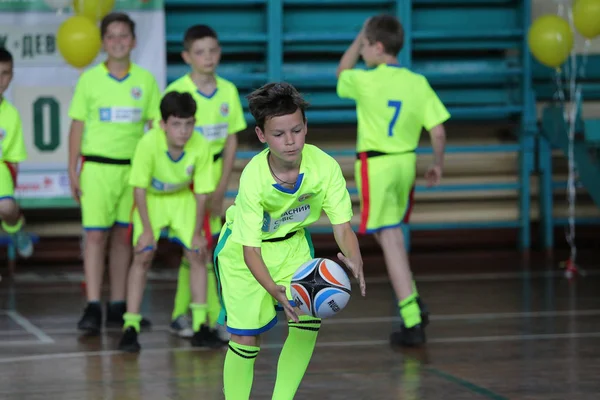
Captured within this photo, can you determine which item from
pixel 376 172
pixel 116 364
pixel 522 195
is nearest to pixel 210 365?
pixel 116 364

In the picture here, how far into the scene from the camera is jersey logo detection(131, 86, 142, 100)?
308 inches

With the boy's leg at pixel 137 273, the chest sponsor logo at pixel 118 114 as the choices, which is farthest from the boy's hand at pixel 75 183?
the boy's leg at pixel 137 273

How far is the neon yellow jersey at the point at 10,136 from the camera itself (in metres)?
7.90

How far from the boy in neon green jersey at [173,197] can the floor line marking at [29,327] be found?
73cm

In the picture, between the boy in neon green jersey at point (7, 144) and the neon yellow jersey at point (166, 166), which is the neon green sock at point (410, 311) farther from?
the boy in neon green jersey at point (7, 144)

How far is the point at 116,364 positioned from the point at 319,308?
7.55 ft

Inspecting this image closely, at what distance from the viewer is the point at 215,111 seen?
7711 mm

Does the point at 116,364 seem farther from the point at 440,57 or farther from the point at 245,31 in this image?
A: the point at 440,57

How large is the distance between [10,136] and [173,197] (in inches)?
59.3

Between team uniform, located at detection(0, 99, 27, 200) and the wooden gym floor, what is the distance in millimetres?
978

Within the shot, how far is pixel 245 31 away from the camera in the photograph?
11.5 metres

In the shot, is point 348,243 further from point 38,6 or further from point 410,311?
point 38,6

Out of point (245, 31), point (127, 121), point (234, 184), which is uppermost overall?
point (245, 31)

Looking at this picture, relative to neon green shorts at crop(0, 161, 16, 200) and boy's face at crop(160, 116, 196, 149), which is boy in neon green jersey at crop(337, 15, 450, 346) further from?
neon green shorts at crop(0, 161, 16, 200)
